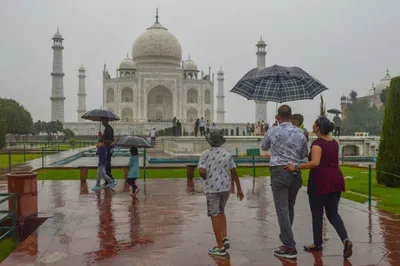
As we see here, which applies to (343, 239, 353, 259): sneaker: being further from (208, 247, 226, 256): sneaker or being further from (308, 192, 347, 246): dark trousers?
(208, 247, 226, 256): sneaker

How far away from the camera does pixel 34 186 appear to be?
19.9 feet

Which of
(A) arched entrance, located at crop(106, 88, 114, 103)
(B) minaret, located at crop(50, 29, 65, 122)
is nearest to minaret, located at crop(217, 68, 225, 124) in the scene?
(A) arched entrance, located at crop(106, 88, 114, 103)

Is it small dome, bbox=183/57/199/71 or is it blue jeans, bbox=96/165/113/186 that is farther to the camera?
small dome, bbox=183/57/199/71

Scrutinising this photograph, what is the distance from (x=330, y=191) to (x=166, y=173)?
8.35 m

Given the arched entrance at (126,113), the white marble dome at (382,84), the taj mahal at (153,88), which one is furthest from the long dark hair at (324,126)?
the white marble dome at (382,84)

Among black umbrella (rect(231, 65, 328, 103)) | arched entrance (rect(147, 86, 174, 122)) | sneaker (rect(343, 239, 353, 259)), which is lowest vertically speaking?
sneaker (rect(343, 239, 353, 259))

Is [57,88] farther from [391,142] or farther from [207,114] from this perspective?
[391,142]

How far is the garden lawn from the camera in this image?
24.2 ft

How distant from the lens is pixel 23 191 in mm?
5918

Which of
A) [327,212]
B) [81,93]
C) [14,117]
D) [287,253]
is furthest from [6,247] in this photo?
[81,93]

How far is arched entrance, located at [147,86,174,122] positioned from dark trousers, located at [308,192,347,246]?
155ft

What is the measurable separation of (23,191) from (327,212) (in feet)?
12.1

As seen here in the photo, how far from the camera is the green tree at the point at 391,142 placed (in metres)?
8.84

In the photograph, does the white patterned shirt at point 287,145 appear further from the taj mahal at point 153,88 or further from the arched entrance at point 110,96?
the arched entrance at point 110,96
